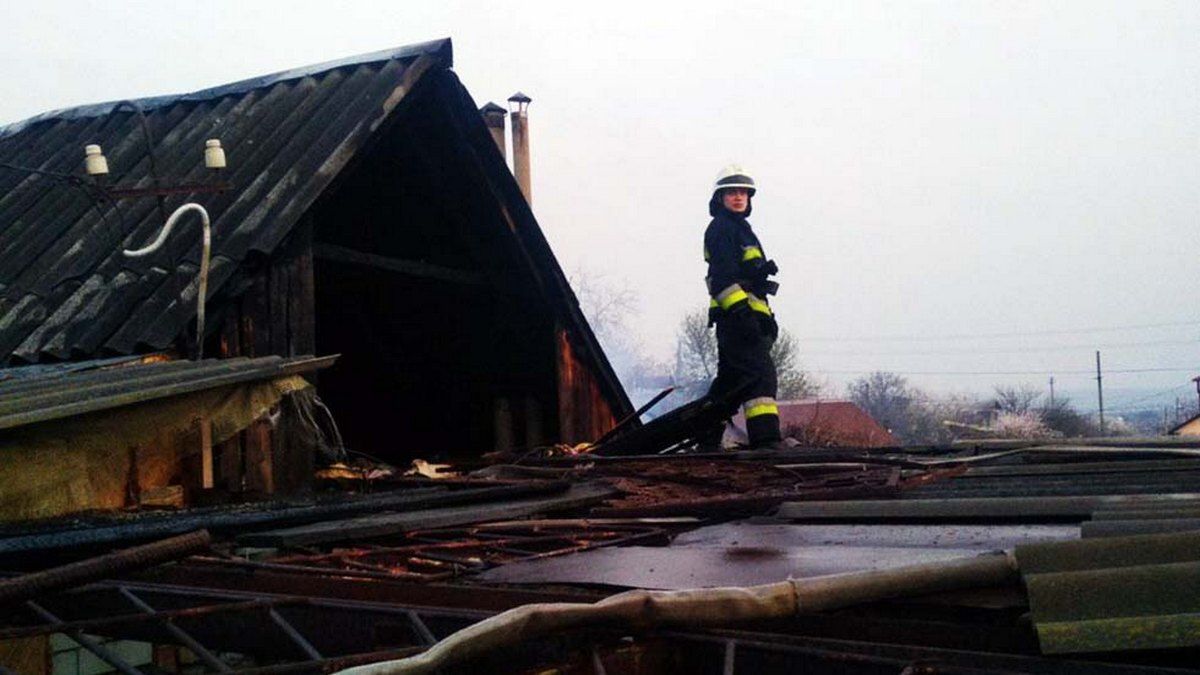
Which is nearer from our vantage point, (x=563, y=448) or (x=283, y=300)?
(x=283, y=300)

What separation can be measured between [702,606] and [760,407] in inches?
258

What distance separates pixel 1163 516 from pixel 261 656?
8.08 ft

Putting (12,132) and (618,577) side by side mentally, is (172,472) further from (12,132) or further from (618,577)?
(12,132)

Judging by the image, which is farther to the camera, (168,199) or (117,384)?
(168,199)

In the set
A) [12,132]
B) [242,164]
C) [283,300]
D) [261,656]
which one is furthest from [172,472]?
[12,132]

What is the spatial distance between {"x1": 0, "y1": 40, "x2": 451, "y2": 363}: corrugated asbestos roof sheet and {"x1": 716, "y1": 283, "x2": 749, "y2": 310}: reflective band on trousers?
122 inches

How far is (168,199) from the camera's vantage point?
30.2 ft

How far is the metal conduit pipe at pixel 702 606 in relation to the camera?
5.96 ft

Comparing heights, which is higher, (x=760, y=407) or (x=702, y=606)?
(x=760, y=407)

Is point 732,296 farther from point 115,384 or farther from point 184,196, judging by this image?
point 115,384

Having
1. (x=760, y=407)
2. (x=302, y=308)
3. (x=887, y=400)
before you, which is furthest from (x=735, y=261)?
(x=887, y=400)

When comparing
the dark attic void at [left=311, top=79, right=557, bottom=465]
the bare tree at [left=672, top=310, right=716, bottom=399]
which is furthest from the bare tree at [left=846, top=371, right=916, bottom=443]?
the dark attic void at [left=311, top=79, right=557, bottom=465]

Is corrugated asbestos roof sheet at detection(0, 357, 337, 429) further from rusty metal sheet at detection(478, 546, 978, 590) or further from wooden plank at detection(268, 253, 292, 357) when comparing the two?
rusty metal sheet at detection(478, 546, 978, 590)

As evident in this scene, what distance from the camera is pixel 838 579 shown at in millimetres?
2299
